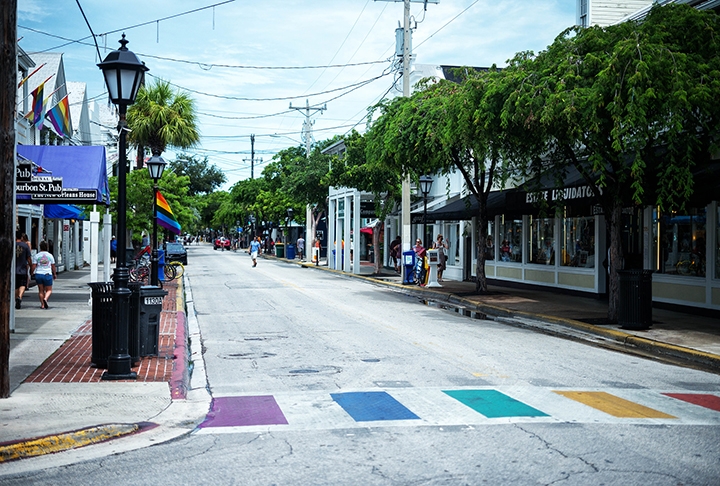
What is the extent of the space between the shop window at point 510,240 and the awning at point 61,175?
16.2 meters

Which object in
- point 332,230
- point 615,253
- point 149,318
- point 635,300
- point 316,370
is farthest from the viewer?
point 332,230

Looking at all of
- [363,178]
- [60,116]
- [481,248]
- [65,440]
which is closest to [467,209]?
[481,248]

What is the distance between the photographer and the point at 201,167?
389ft

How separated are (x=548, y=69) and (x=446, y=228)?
20.3 m

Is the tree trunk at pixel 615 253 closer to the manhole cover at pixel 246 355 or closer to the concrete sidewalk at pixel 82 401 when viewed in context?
the manhole cover at pixel 246 355

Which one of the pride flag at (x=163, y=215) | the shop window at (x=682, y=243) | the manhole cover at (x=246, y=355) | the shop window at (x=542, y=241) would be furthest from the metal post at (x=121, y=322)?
the shop window at (x=542, y=241)

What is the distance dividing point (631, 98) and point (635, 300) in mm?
4110

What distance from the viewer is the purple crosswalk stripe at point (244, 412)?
7.96m

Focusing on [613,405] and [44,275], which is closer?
[613,405]

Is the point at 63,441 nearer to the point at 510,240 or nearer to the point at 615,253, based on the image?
the point at 615,253

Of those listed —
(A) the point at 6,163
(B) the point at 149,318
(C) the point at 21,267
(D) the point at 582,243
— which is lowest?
(B) the point at 149,318

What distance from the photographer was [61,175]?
57.4ft

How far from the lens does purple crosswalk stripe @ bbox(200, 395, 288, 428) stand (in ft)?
26.1

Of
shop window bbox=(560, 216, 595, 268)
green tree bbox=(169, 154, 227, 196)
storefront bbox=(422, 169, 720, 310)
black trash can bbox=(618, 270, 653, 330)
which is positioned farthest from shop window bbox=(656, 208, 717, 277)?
green tree bbox=(169, 154, 227, 196)
